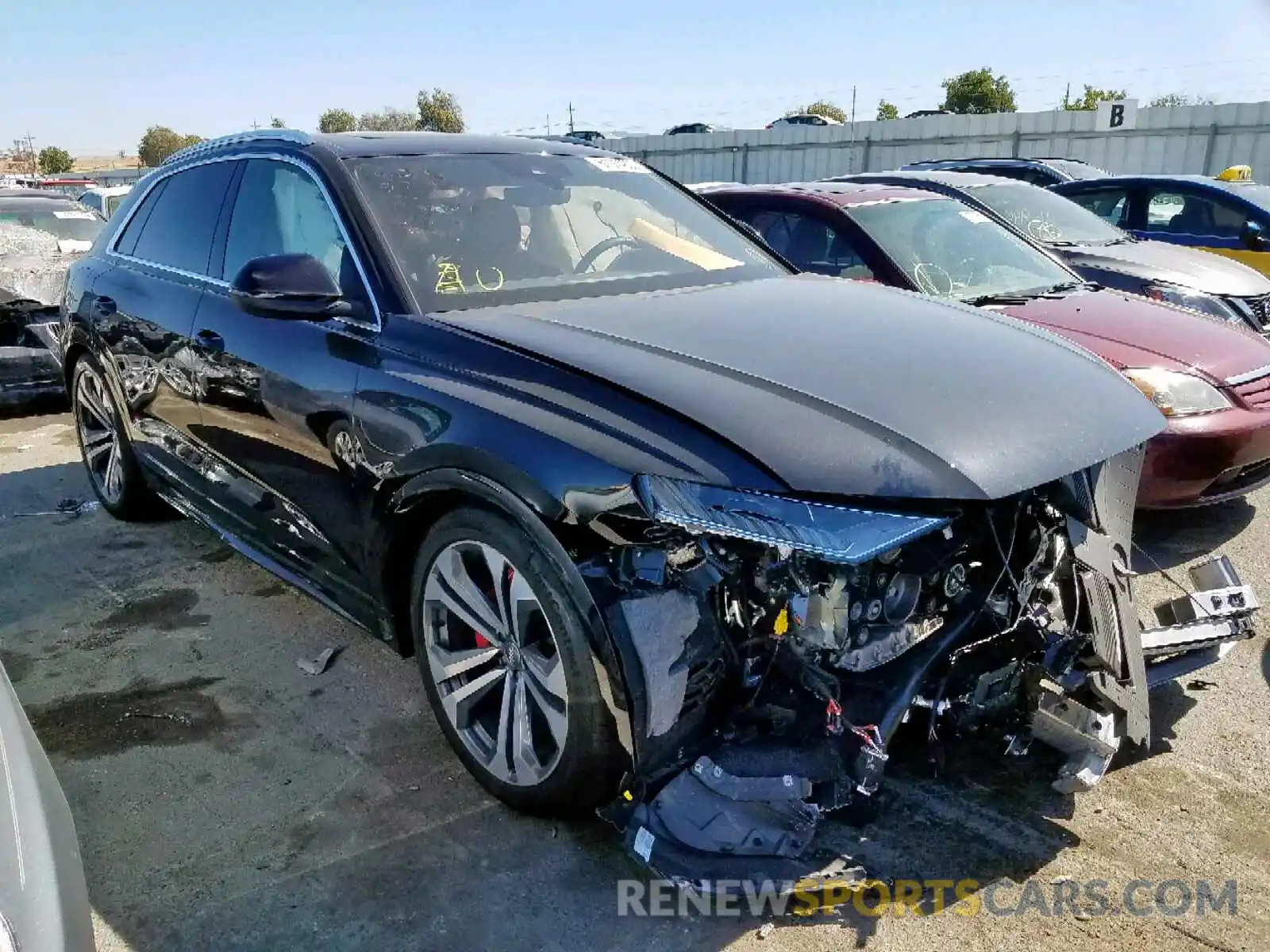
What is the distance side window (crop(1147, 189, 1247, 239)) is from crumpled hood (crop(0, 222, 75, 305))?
9471 mm

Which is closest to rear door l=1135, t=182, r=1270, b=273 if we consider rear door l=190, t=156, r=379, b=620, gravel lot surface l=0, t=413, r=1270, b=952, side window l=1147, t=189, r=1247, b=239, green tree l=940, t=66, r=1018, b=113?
side window l=1147, t=189, r=1247, b=239

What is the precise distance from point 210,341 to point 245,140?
0.88 metres

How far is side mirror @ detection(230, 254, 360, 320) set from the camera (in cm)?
293

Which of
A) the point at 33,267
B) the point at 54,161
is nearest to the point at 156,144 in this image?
the point at 54,161

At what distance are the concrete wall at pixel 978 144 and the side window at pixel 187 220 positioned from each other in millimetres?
16223

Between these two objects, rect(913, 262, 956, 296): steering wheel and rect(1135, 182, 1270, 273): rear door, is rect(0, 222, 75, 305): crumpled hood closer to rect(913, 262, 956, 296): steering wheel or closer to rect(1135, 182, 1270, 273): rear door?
rect(913, 262, 956, 296): steering wheel

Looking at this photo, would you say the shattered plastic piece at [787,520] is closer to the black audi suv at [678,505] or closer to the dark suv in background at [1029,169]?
the black audi suv at [678,505]

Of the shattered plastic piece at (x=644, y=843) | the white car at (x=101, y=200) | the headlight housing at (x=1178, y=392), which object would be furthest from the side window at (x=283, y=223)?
the white car at (x=101, y=200)

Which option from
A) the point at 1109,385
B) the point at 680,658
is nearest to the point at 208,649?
the point at 680,658

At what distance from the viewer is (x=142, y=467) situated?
185 inches

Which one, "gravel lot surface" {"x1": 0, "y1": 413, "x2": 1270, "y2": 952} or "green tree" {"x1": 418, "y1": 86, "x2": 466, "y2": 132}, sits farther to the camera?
"green tree" {"x1": 418, "y1": 86, "x2": 466, "y2": 132}

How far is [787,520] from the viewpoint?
7.04 feet

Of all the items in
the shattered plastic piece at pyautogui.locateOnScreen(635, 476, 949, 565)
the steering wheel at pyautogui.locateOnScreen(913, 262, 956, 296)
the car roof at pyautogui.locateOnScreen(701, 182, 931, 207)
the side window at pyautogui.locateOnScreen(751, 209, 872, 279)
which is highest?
the car roof at pyautogui.locateOnScreen(701, 182, 931, 207)

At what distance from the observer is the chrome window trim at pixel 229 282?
2994mm
